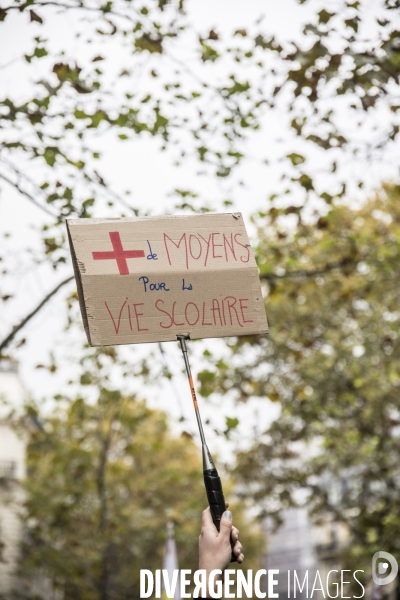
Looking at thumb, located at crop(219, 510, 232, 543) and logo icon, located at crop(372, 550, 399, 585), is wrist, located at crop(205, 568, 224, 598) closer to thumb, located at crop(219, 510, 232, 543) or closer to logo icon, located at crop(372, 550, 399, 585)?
thumb, located at crop(219, 510, 232, 543)

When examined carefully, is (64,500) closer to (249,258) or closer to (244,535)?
(249,258)

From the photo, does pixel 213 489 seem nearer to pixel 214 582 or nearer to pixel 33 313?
pixel 214 582

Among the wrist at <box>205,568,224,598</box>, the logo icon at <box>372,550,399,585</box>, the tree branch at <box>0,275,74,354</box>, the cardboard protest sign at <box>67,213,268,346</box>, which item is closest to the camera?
the wrist at <box>205,568,224,598</box>

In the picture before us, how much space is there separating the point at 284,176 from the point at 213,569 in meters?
5.20

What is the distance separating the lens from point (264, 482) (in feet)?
54.7

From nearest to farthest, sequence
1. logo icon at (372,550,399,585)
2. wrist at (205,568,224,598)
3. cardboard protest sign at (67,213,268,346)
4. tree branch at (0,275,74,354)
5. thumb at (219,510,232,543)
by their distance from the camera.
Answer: wrist at (205,568,224,598) < thumb at (219,510,232,543) < cardboard protest sign at (67,213,268,346) < tree branch at (0,275,74,354) < logo icon at (372,550,399,585)

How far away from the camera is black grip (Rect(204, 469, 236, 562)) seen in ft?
8.68

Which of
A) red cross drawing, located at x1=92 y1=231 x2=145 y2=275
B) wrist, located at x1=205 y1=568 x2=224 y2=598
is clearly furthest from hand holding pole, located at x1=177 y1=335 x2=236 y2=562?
red cross drawing, located at x1=92 y1=231 x2=145 y2=275

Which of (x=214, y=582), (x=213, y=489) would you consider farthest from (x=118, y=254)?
(x=214, y=582)

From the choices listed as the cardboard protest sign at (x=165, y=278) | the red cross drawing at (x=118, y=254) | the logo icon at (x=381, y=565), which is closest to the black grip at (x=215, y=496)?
the cardboard protest sign at (x=165, y=278)

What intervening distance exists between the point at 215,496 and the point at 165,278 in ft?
3.28

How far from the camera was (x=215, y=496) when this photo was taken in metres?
2.70

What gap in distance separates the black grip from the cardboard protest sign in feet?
2.20

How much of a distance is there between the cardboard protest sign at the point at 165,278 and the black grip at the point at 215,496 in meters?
0.67
